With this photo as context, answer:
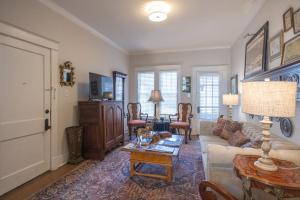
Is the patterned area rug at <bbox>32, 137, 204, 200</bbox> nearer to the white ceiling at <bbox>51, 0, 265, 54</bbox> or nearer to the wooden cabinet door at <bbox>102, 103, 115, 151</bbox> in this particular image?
the wooden cabinet door at <bbox>102, 103, 115, 151</bbox>

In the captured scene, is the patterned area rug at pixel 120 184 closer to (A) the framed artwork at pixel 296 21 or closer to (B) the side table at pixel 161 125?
(B) the side table at pixel 161 125

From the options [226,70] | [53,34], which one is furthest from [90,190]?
[226,70]

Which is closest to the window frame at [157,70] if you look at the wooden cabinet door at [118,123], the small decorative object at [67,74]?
the wooden cabinet door at [118,123]

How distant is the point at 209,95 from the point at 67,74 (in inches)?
159

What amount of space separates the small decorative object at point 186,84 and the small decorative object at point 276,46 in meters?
3.08

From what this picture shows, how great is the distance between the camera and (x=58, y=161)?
3.16 m

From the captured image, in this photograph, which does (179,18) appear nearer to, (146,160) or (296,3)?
(296,3)

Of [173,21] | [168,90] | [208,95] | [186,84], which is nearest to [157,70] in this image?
[168,90]

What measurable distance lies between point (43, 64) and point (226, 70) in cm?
468

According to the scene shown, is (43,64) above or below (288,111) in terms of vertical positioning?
above

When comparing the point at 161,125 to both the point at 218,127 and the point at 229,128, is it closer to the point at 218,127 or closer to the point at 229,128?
the point at 218,127

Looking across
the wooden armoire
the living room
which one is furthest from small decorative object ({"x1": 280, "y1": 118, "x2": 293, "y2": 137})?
the wooden armoire

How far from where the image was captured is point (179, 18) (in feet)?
11.3

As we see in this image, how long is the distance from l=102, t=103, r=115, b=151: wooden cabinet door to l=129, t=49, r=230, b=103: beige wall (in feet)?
7.64
